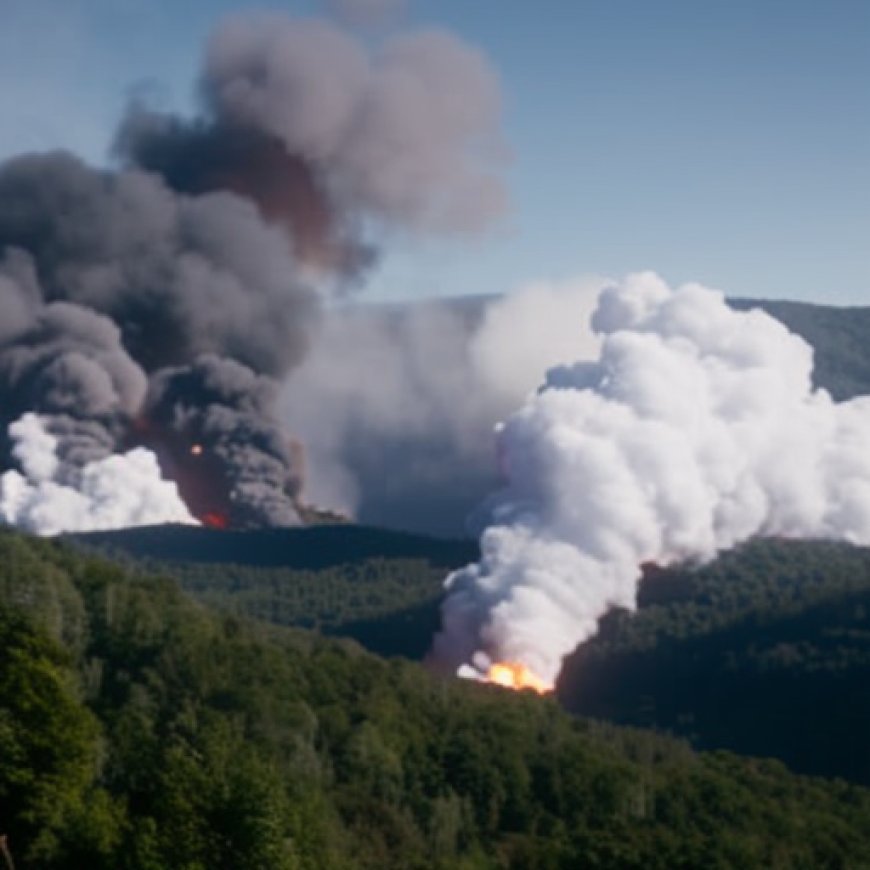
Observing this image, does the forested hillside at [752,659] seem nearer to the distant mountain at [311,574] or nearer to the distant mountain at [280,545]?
the distant mountain at [311,574]

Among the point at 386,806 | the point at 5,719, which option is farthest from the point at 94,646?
the point at 5,719

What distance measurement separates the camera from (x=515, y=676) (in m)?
106

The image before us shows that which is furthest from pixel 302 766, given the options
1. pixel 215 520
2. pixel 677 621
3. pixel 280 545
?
pixel 215 520

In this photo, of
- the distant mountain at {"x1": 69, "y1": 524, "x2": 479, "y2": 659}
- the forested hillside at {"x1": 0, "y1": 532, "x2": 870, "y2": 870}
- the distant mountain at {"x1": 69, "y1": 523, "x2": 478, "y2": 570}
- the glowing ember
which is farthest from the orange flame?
the glowing ember

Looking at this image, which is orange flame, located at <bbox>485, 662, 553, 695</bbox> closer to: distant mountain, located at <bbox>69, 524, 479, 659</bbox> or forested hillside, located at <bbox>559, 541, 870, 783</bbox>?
forested hillside, located at <bbox>559, 541, 870, 783</bbox>

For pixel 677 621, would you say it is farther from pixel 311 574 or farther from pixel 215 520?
→ pixel 215 520

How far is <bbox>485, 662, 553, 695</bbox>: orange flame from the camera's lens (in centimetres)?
10531

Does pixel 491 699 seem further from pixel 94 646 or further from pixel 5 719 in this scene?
pixel 5 719

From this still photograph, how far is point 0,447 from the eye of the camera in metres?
141

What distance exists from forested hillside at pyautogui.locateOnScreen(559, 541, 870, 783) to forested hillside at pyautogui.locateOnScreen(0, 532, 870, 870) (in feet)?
65.1

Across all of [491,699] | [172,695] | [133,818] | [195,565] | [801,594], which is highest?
[801,594]

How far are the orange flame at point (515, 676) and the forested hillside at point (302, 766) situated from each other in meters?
13.9

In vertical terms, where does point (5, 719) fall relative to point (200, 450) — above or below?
below

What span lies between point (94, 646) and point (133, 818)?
83.6 ft
